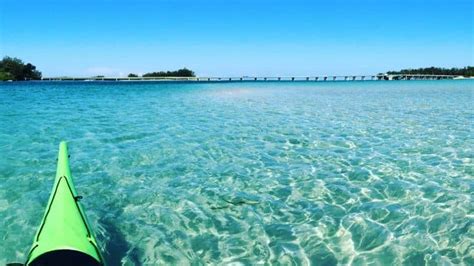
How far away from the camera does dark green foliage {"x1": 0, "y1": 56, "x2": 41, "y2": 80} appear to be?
6043 inches

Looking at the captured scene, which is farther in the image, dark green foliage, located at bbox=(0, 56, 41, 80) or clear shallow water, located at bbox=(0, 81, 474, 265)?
dark green foliage, located at bbox=(0, 56, 41, 80)

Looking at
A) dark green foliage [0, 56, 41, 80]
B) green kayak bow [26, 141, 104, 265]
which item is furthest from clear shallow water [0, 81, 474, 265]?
dark green foliage [0, 56, 41, 80]

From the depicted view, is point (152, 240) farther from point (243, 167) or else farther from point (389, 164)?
point (389, 164)

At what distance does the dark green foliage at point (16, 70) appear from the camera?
154 meters

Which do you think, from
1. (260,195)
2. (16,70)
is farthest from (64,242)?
(16,70)

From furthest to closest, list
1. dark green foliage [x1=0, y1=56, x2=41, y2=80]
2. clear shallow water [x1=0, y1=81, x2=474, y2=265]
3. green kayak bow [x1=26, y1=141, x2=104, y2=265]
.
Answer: dark green foliage [x1=0, y1=56, x2=41, y2=80] → clear shallow water [x1=0, y1=81, x2=474, y2=265] → green kayak bow [x1=26, y1=141, x2=104, y2=265]

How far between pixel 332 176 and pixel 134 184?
533cm

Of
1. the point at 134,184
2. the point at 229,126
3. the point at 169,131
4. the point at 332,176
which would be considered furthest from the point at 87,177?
the point at 229,126

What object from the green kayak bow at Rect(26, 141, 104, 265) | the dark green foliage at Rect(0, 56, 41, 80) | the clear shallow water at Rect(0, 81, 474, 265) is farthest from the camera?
the dark green foliage at Rect(0, 56, 41, 80)

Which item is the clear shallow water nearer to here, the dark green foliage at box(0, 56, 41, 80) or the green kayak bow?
the green kayak bow

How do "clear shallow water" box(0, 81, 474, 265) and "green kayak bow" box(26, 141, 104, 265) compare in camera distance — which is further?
"clear shallow water" box(0, 81, 474, 265)

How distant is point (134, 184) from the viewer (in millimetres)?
10133

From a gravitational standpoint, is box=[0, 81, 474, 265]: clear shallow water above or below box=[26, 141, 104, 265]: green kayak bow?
below

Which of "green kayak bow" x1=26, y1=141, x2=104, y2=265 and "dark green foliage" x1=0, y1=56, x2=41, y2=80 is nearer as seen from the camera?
"green kayak bow" x1=26, y1=141, x2=104, y2=265
